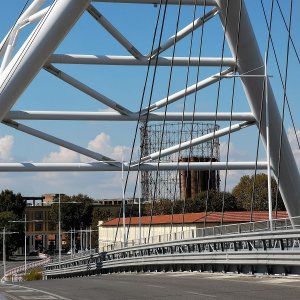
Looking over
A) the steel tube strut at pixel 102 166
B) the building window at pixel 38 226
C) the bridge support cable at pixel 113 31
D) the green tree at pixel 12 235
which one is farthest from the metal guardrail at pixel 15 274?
the building window at pixel 38 226

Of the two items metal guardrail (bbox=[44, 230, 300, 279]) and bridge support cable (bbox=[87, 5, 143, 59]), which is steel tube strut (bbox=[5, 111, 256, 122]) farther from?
metal guardrail (bbox=[44, 230, 300, 279])

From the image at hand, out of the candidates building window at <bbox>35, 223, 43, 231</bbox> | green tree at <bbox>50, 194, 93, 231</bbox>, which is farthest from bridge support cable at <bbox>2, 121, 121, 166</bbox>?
building window at <bbox>35, 223, 43, 231</bbox>

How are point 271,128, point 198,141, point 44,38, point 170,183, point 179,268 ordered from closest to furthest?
point 44,38 → point 179,268 → point 271,128 → point 198,141 → point 170,183

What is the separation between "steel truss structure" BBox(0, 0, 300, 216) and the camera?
79.3 feet

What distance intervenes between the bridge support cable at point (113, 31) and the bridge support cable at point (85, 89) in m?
2.41

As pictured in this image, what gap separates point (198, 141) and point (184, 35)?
5.46 m

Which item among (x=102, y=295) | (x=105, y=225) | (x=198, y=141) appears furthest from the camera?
(x=105, y=225)

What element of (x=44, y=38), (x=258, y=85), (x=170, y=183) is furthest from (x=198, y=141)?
(x=170, y=183)

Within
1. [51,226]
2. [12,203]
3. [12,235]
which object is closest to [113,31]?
[12,235]

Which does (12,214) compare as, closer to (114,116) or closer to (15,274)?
(15,274)

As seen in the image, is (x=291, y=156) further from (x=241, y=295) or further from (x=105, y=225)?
(x=105, y=225)

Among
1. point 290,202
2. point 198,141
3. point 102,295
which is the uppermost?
point 198,141

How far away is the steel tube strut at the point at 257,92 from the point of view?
29.8 m

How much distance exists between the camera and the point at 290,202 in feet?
114
